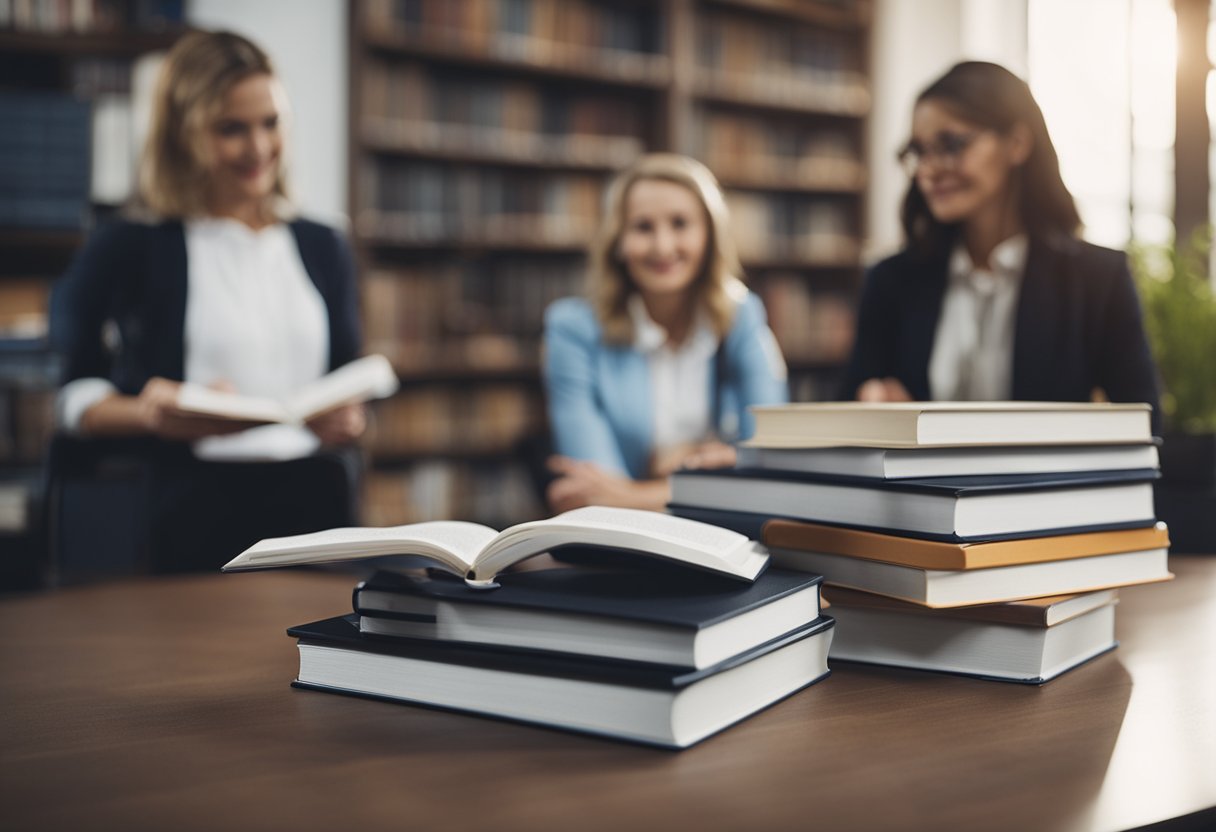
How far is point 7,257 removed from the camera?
118 inches

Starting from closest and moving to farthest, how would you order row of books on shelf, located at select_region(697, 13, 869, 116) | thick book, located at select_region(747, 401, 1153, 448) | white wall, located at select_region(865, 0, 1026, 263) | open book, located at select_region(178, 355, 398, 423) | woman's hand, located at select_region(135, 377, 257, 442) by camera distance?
1. thick book, located at select_region(747, 401, 1153, 448)
2. open book, located at select_region(178, 355, 398, 423)
3. woman's hand, located at select_region(135, 377, 257, 442)
4. row of books on shelf, located at select_region(697, 13, 869, 116)
5. white wall, located at select_region(865, 0, 1026, 263)

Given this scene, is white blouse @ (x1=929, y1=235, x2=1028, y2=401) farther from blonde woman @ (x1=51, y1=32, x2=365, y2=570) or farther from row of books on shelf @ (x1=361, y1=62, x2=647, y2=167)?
row of books on shelf @ (x1=361, y1=62, x2=647, y2=167)

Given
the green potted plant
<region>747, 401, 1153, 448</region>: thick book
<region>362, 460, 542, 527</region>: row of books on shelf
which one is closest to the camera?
<region>747, 401, 1153, 448</region>: thick book

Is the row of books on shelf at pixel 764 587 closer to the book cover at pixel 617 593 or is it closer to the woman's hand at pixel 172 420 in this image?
the book cover at pixel 617 593

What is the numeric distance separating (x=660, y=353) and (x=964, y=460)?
5.18 feet

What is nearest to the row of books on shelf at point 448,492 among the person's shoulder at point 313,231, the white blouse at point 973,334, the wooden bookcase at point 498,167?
the wooden bookcase at point 498,167

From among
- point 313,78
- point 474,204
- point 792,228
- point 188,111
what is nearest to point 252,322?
point 188,111

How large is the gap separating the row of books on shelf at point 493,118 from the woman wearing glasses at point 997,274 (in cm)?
234

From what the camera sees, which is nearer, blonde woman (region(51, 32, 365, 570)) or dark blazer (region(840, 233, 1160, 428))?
dark blazer (region(840, 233, 1160, 428))

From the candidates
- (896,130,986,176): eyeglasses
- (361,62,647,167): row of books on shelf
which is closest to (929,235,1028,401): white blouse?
(896,130,986,176): eyeglasses

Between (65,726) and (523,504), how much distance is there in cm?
340

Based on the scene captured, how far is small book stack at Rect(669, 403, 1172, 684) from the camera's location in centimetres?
69

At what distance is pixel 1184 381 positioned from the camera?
1778 millimetres

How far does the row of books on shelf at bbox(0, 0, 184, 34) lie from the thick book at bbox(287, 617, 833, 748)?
2.85 meters
